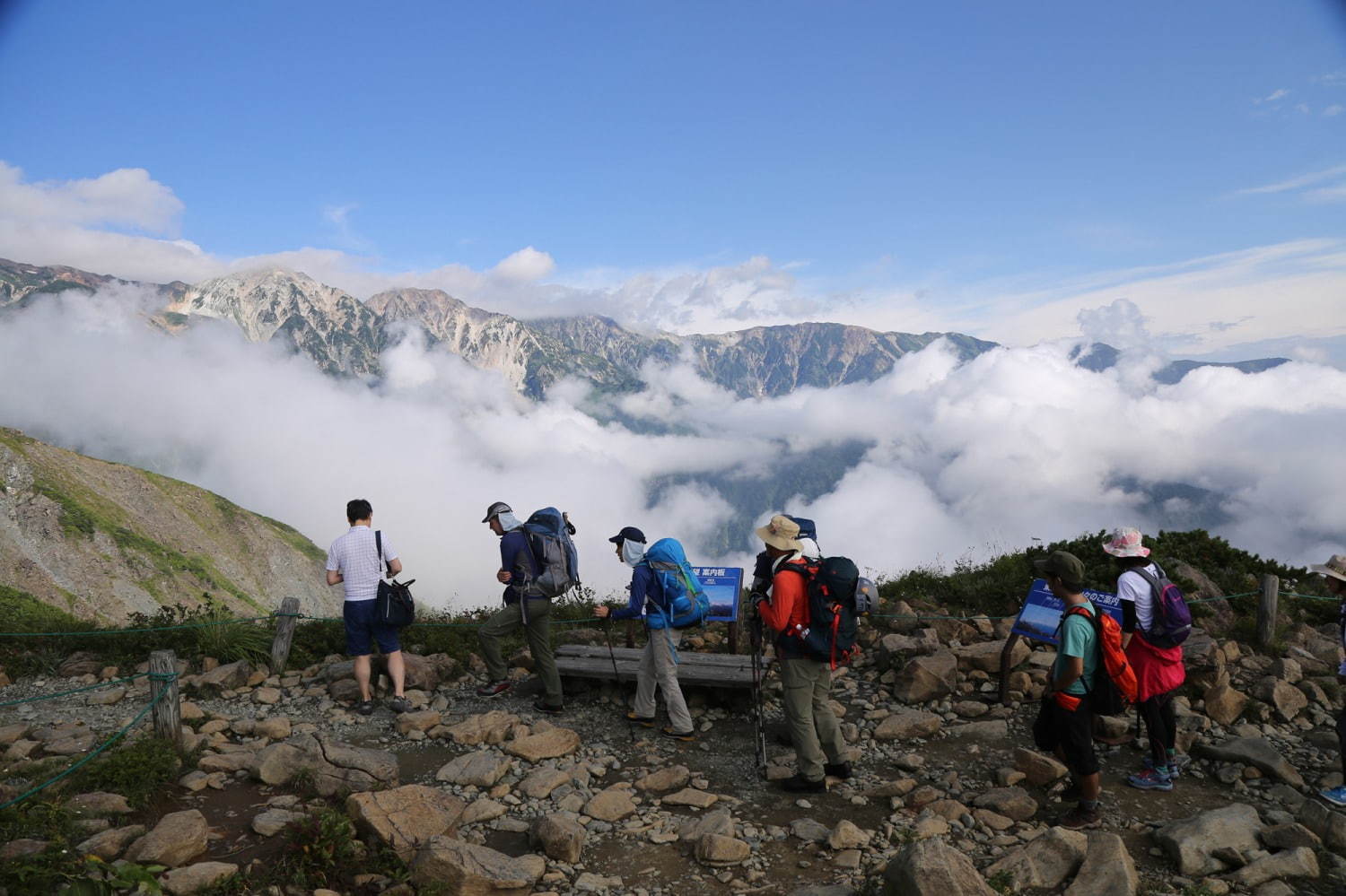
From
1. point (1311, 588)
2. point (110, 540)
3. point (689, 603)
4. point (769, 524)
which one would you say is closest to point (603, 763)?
point (689, 603)

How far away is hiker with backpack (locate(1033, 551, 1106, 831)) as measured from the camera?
6.02m

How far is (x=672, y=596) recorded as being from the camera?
808 centimetres

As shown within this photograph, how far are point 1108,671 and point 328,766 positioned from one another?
6.78 m

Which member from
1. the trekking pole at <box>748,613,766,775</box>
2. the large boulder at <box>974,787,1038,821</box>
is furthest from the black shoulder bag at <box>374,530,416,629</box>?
the large boulder at <box>974,787,1038,821</box>

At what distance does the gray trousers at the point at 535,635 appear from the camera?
8773mm

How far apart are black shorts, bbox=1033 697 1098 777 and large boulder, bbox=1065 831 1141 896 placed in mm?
825

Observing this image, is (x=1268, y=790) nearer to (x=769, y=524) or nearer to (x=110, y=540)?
(x=769, y=524)

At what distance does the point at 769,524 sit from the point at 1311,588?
11.6 m

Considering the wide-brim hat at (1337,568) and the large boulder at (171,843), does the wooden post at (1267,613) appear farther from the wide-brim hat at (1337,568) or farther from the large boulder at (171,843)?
the large boulder at (171,843)

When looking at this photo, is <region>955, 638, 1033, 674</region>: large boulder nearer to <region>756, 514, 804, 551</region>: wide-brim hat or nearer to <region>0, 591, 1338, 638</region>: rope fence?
<region>0, 591, 1338, 638</region>: rope fence

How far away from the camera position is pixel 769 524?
23.5 ft

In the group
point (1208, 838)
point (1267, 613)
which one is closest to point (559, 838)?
point (1208, 838)

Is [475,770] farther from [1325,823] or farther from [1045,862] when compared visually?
[1325,823]

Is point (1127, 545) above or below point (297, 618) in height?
above
